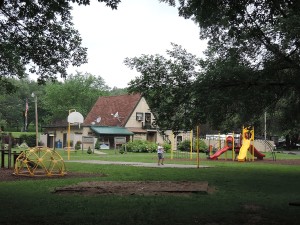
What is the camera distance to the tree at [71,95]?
269ft

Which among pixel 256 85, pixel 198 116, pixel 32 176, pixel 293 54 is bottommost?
pixel 32 176

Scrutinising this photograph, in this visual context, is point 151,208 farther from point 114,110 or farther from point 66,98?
point 66,98

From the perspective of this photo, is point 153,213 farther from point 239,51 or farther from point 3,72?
point 3,72

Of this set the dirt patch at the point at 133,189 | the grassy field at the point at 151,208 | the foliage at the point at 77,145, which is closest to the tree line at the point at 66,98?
the foliage at the point at 77,145

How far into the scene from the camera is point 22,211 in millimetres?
9391

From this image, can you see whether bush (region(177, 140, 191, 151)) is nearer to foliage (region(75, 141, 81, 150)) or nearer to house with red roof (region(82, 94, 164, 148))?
house with red roof (region(82, 94, 164, 148))

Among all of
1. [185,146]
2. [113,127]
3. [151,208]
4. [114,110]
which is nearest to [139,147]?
[185,146]

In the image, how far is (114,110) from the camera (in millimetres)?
63219

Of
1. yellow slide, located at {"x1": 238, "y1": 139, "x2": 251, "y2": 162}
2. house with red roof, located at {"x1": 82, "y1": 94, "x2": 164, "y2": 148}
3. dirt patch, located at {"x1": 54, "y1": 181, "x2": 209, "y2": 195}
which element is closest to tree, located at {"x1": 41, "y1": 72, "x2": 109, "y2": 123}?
house with red roof, located at {"x1": 82, "y1": 94, "x2": 164, "y2": 148}

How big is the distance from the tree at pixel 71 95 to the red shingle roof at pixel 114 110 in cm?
1689

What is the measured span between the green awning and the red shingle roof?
168 cm

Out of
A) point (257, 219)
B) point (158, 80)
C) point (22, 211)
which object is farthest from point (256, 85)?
point (22, 211)

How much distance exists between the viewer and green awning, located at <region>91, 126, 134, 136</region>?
54975mm

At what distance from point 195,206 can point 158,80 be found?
24.8 feet
